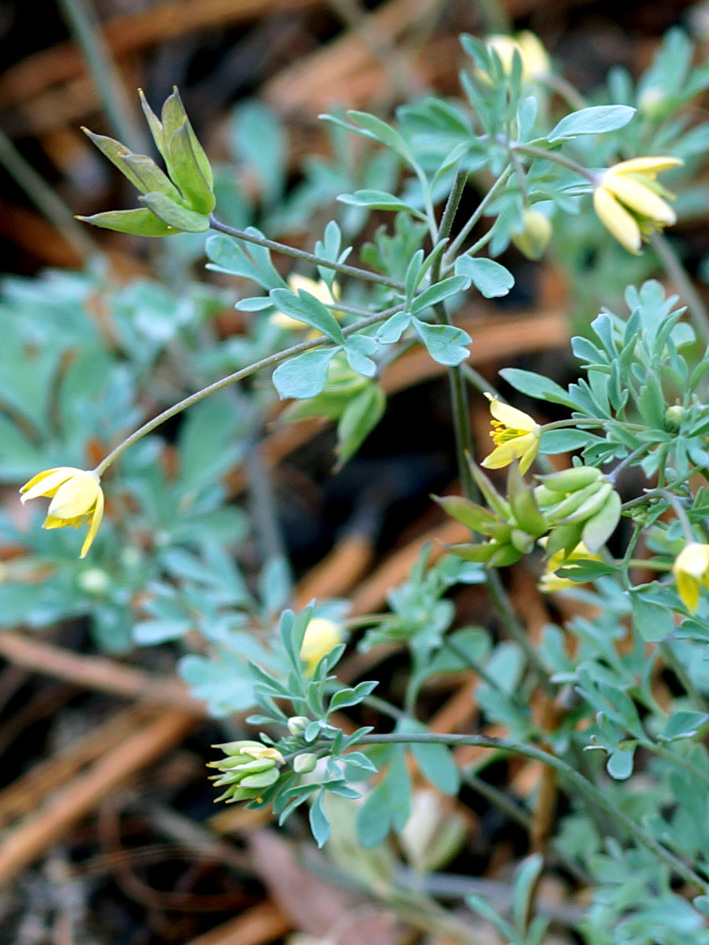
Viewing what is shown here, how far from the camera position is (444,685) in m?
1.54

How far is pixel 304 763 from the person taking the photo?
27.3 inches

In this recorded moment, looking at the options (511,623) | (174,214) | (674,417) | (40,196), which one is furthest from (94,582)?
(40,196)

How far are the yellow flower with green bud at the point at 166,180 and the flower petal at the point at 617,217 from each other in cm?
29

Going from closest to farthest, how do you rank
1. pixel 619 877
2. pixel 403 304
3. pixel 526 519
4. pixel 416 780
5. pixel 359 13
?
pixel 526 519, pixel 403 304, pixel 619 877, pixel 416 780, pixel 359 13

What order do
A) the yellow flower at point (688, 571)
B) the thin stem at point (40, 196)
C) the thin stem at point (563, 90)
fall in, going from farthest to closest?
1. the thin stem at point (40, 196)
2. the thin stem at point (563, 90)
3. the yellow flower at point (688, 571)

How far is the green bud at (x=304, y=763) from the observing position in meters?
0.69

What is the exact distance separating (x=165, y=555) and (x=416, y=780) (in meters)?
0.52

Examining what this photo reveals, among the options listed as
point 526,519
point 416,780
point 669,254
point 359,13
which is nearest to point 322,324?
point 526,519

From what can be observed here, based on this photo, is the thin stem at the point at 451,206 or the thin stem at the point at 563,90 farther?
the thin stem at the point at 563,90

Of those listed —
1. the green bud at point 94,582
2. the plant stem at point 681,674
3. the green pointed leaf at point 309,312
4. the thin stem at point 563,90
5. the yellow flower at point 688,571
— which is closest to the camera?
the yellow flower at point 688,571

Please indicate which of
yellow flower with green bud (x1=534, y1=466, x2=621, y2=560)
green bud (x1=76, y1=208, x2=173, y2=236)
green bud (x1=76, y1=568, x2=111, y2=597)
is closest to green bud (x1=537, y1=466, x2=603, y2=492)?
yellow flower with green bud (x1=534, y1=466, x2=621, y2=560)

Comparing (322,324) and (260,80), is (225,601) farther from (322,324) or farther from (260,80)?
(260,80)

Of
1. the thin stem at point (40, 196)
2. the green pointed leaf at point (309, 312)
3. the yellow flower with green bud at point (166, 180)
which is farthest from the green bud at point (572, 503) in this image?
the thin stem at point (40, 196)

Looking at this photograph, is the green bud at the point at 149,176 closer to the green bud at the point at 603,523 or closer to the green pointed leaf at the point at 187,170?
the green pointed leaf at the point at 187,170
